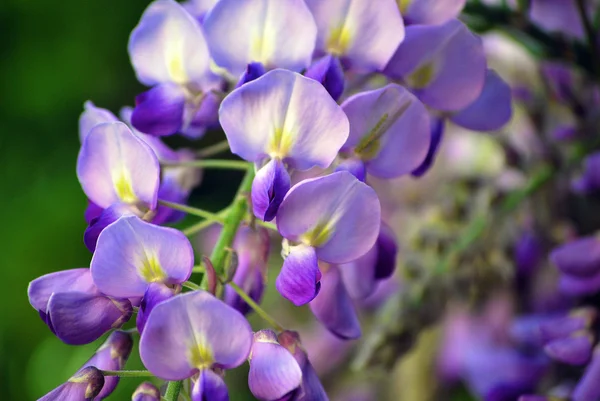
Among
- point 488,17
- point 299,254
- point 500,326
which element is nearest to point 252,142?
point 299,254

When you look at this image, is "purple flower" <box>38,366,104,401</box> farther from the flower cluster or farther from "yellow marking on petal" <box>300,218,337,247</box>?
"yellow marking on petal" <box>300,218,337,247</box>

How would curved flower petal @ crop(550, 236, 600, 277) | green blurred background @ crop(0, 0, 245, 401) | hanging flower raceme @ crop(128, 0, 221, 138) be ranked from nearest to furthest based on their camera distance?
hanging flower raceme @ crop(128, 0, 221, 138) → curved flower petal @ crop(550, 236, 600, 277) → green blurred background @ crop(0, 0, 245, 401)

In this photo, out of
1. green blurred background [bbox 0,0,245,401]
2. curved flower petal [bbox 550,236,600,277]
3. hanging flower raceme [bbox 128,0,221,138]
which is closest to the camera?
hanging flower raceme [bbox 128,0,221,138]

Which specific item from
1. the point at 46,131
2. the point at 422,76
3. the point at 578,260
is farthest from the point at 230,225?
the point at 46,131

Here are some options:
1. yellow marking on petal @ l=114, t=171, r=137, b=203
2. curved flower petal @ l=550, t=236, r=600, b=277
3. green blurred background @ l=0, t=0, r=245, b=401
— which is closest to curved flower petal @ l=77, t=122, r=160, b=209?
yellow marking on petal @ l=114, t=171, r=137, b=203

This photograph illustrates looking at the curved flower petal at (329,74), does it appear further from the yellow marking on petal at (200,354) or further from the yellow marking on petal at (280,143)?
the yellow marking on petal at (200,354)

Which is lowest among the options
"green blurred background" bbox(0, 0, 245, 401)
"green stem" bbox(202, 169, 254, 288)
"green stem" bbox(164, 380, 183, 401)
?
"green blurred background" bbox(0, 0, 245, 401)
